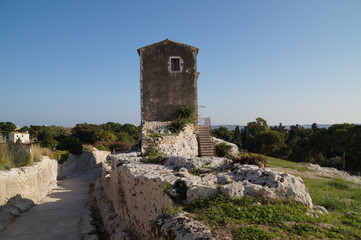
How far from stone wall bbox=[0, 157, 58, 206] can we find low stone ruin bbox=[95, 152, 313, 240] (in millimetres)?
6613

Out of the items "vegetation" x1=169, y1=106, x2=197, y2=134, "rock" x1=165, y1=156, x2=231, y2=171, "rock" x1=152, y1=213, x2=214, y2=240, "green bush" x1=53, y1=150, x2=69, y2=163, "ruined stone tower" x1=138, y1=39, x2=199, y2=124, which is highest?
"ruined stone tower" x1=138, y1=39, x2=199, y2=124

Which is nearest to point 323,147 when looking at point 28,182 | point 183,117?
point 183,117

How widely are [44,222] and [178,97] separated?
9.76 m

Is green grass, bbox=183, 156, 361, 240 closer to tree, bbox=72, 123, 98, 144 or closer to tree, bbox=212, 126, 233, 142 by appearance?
tree, bbox=212, 126, 233, 142

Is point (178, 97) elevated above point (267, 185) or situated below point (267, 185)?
above

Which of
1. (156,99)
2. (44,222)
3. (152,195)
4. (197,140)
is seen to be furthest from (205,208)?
(156,99)

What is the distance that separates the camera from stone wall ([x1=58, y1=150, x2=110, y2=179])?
21922 millimetres

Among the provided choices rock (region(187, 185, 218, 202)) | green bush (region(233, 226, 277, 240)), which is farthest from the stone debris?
green bush (region(233, 226, 277, 240))

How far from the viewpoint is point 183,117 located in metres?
15.2

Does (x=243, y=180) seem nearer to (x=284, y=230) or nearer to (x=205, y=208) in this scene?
(x=205, y=208)

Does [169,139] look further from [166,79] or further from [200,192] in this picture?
[200,192]

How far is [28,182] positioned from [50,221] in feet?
13.4

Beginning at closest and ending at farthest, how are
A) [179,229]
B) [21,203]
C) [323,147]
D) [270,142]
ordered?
[179,229] → [21,203] → [323,147] → [270,142]

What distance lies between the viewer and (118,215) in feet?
26.2
